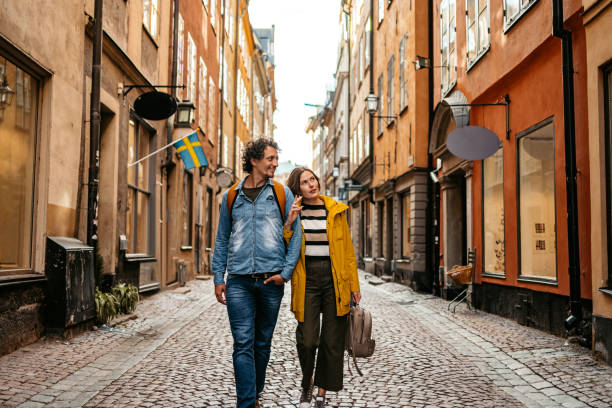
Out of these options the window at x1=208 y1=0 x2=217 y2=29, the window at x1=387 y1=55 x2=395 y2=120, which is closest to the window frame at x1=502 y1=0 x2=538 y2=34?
the window at x1=387 y1=55 x2=395 y2=120

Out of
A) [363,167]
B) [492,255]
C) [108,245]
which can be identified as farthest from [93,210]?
[363,167]

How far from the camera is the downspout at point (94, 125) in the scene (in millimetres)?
8750

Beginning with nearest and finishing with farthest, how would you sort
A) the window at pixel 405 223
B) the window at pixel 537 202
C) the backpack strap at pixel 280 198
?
1. the backpack strap at pixel 280 198
2. the window at pixel 537 202
3. the window at pixel 405 223

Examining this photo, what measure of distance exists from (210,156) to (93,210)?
43.6ft

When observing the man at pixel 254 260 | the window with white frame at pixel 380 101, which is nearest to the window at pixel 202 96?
the window with white frame at pixel 380 101

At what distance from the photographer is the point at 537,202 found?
957 cm

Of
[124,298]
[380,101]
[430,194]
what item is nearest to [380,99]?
[380,101]

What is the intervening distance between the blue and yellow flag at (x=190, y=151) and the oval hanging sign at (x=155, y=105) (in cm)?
304

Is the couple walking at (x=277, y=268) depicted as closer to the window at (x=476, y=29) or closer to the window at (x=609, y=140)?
the window at (x=609, y=140)

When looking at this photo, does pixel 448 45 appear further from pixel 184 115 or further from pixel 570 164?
pixel 570 164

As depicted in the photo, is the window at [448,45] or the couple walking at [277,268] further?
the window at [448,45]

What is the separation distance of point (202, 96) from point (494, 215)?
11147 mm

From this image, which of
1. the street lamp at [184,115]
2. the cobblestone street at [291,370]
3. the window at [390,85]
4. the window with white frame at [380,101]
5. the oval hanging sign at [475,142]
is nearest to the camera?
the cobblestone street at [291,370]

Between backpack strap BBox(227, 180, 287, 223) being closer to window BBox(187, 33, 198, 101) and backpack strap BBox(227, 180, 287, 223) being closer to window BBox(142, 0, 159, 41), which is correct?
window BBox(142, 0, 159, 41)
